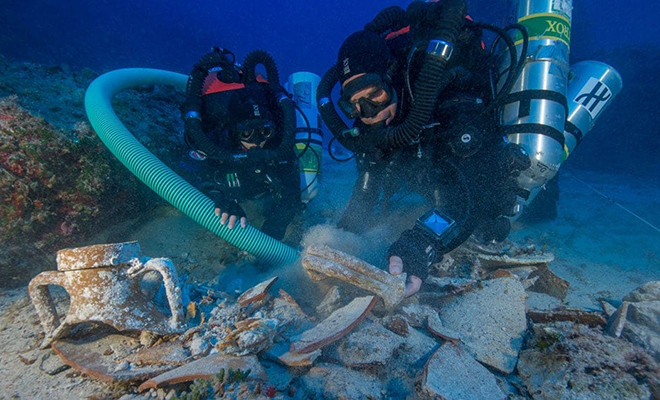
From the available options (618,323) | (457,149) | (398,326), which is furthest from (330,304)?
(618,323)

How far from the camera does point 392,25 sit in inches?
149

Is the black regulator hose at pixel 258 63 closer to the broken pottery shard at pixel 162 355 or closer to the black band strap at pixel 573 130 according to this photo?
the broken pottery shard at pixel 162 355

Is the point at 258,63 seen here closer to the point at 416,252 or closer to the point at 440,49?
the point at 440,49

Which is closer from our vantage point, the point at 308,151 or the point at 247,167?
the point at 247,167

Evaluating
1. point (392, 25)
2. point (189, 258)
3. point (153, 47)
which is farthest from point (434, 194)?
point (153, 47)

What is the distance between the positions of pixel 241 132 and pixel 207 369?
345 cm

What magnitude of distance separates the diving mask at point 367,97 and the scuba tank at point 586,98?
325cm

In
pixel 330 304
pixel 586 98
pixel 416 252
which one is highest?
pixel 586 98

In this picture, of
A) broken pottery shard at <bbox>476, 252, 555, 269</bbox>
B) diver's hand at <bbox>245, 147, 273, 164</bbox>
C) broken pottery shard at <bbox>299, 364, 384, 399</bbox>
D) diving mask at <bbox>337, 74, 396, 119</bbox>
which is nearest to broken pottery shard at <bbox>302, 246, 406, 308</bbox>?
broken pottery shard at <bbox>299, 364, 384, 399</bbox>

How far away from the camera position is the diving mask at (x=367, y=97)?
3133 millimetres

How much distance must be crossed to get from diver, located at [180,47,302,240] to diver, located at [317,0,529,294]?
109cm

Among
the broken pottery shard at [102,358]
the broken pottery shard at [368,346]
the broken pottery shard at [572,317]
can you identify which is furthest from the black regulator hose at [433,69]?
the broken pottery shard at [102,358]

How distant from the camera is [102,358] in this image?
201 centimetres

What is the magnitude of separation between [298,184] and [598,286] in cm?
489
